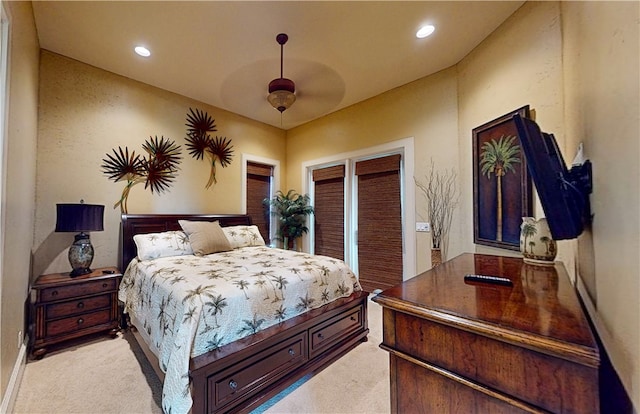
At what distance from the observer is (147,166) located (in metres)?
3.44

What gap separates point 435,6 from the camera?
2.23 metres

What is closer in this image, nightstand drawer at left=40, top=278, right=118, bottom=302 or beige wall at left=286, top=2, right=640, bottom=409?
beige wall at left=286, top=2, right=640, bottom=409

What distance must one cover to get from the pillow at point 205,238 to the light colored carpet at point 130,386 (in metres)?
1.10

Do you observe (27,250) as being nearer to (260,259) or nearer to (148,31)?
(260,259)

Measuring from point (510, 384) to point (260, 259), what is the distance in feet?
7.74

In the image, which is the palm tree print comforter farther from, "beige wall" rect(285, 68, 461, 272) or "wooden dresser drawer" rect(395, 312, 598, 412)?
"beige wall" rect(285, 68, 461, 272)

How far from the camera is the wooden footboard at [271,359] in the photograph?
155 centimetres

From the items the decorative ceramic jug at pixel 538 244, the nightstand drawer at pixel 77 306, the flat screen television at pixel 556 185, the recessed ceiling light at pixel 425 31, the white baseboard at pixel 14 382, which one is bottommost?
the white baseboard at pixel 14 382

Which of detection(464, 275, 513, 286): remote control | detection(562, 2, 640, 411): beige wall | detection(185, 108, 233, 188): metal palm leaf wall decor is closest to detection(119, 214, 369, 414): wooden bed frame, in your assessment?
detection(464, 275, 513, 286): remote control

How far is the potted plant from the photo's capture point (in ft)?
15.3

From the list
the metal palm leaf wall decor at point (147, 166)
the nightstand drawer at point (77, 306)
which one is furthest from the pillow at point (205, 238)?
the nightstand drawer at point (77, 306)

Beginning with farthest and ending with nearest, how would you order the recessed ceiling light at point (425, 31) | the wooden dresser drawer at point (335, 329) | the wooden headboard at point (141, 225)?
the wooden headboard at point (141, 225)
the recessed ceiling light at point (425, 31)
the wooden dresser drawer at point (335, 329)

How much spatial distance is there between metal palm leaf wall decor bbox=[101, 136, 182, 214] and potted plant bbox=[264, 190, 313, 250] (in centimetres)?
167

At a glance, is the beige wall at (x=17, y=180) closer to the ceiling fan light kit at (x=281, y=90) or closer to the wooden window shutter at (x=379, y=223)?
the ceiling fan light kit at (x=281, y=90)
